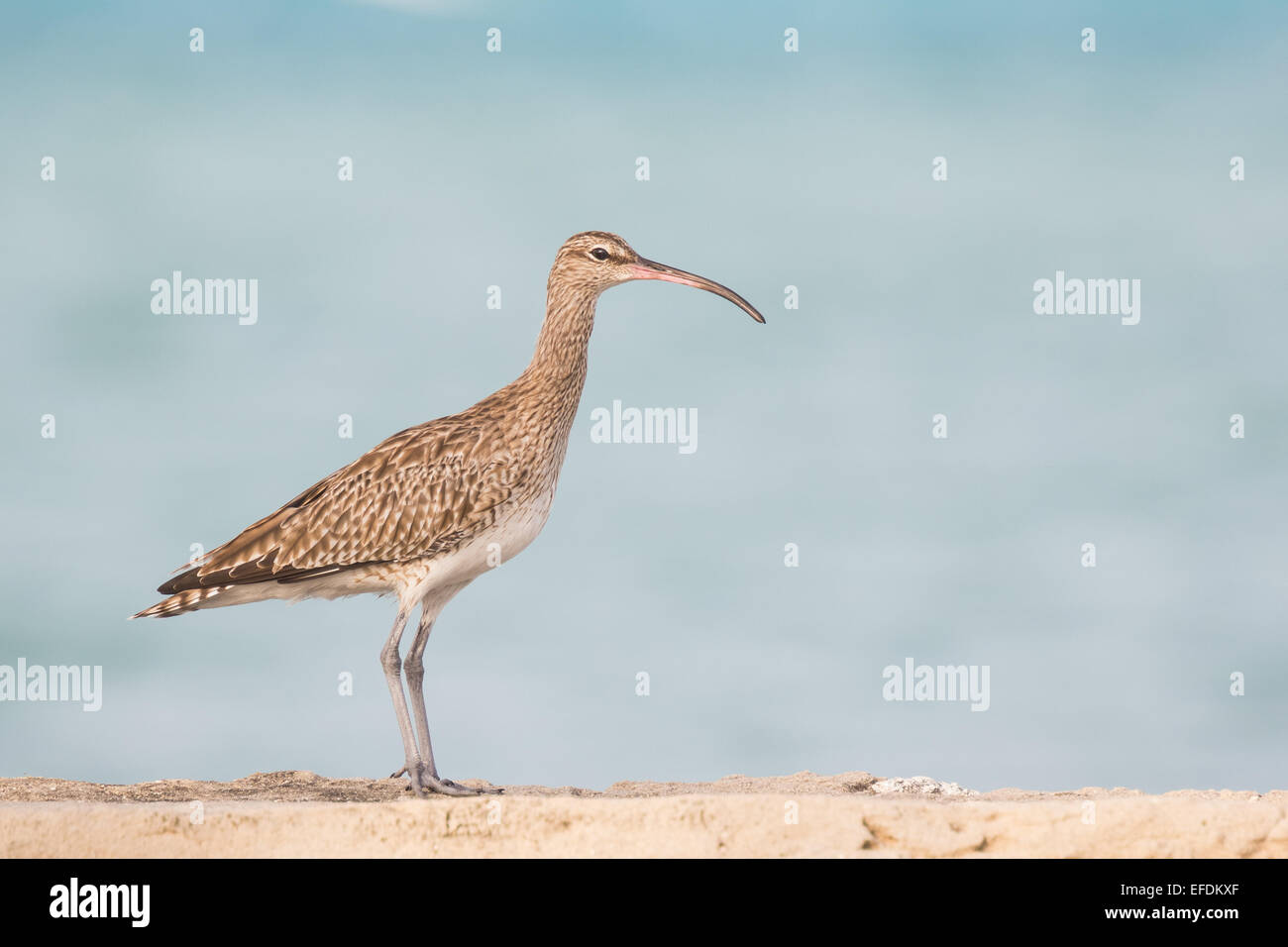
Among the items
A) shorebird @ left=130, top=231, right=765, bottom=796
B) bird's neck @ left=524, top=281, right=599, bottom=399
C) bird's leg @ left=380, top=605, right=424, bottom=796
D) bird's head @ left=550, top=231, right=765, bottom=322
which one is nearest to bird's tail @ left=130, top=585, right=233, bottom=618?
shorebird @ left=130, top=231, right=765, bottom=796

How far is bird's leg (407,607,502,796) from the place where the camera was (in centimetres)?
1111

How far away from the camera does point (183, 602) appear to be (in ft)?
38.0

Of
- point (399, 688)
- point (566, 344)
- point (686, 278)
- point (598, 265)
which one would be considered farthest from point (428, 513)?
point (686, 278)

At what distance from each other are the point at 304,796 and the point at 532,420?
3405 mm

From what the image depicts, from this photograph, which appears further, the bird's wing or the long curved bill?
the long curved bill

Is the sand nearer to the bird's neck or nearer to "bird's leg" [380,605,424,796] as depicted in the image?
"bird's leg" [380,605,424,796]

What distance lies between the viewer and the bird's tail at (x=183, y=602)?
11.5 meters

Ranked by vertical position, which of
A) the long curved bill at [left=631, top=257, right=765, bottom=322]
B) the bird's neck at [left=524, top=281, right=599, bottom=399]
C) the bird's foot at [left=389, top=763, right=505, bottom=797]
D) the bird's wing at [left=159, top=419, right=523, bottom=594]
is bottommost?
the bird's foot at [left=389, top=763, right=505, bottom=797]

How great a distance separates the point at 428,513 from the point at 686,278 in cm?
305

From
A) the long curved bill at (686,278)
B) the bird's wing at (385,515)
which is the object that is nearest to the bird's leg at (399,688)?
the bird's wing at (385,515)

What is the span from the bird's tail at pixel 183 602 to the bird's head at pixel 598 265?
Result: 376 cm

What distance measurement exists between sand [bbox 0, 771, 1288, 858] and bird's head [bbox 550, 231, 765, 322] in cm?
467
